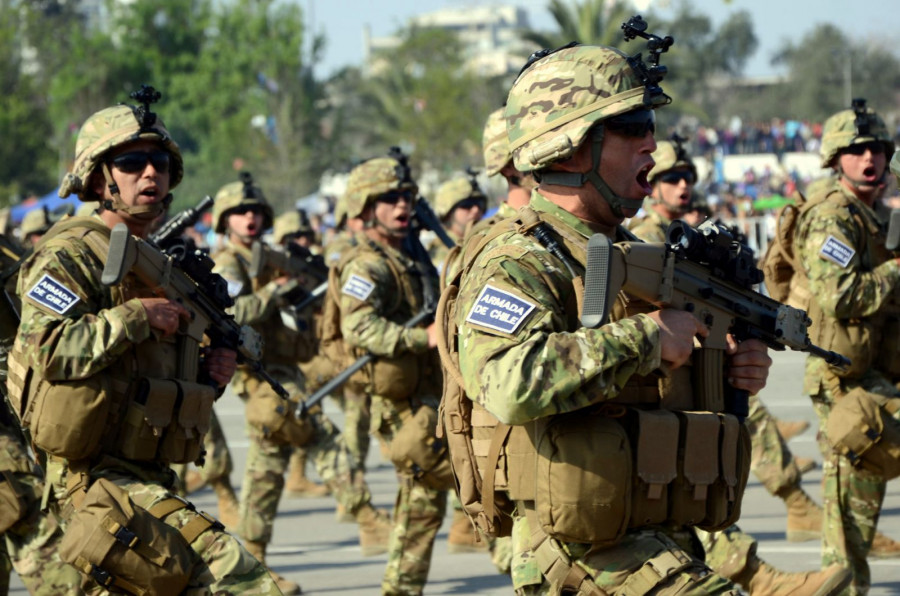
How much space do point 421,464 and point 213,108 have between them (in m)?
64.1

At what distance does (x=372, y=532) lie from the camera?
10.3 metres

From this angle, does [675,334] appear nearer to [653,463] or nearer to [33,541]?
[653,463]

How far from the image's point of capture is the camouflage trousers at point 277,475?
9.58 metres

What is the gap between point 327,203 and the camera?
137 feet

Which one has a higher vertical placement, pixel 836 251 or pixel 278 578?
pixel 836 251

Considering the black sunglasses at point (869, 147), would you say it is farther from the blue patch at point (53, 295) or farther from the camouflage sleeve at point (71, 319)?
the blue patch at point (53, 295)

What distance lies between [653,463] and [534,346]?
20.7 inches

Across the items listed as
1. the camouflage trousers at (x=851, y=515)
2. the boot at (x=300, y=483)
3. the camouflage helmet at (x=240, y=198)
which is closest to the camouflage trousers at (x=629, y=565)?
the camouflage trousers at (x=851, y=515)

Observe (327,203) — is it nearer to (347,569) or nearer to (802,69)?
(347,569)

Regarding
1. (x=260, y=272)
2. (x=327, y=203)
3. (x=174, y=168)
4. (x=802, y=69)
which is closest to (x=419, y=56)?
(x=327, y=203)

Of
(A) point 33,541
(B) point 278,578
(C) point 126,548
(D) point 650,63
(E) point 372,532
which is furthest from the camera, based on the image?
(E) point 372,532

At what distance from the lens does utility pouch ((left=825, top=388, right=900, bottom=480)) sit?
25.6 ft

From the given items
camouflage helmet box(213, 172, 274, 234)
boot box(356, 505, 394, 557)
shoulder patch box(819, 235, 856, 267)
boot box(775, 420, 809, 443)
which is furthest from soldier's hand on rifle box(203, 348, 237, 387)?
boot box(775, 420, 809, 443)

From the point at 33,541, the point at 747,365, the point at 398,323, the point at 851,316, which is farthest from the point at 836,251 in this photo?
the point at 33,541
